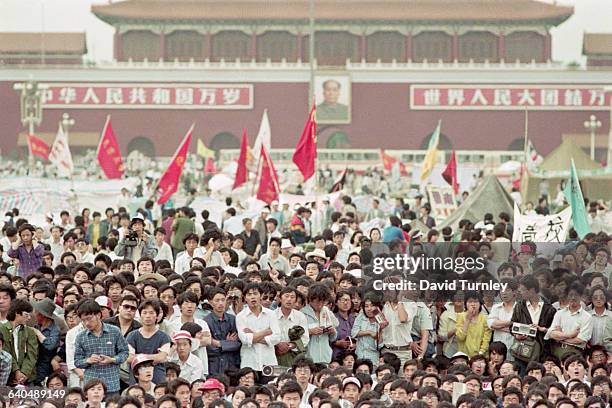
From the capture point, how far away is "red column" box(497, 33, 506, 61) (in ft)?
138

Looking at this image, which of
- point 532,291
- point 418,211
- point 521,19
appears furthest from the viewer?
point 521,19

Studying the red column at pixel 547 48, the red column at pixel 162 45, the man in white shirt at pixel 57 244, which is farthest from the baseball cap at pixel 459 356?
the red column at pixel 547 48

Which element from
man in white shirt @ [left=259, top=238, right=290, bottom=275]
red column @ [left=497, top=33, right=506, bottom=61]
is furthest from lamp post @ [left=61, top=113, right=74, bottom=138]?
man in white shirt @ [left=259, top=238, right=290, bottom=275]

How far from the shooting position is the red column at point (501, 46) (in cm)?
4203

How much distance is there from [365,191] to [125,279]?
18.7 metres

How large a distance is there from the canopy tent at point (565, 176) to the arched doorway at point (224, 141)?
49.7ft

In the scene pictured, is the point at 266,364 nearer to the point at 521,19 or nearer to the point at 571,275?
the point at 571,275

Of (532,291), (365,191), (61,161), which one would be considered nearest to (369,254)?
(532,291)

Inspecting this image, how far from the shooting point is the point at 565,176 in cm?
2536

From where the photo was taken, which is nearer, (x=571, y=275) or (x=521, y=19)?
(x=571, y=275)

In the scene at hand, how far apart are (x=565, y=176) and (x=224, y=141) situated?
1721cm

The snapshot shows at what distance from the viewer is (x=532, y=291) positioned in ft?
31.0

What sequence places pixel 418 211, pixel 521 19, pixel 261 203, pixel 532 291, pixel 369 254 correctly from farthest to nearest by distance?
pixel 521 19, pixel 418 211, pixel 261 203, pixel 369 254, pixel 532 291

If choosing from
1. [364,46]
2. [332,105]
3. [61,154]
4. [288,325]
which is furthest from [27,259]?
[364,46]
